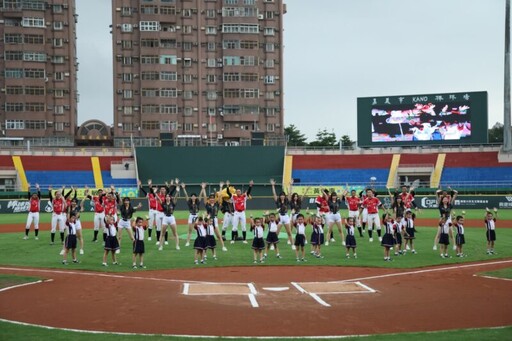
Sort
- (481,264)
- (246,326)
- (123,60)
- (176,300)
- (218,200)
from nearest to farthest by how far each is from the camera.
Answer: (246,326)
(176,300)
(481,264)
(218,200)
(123,60)

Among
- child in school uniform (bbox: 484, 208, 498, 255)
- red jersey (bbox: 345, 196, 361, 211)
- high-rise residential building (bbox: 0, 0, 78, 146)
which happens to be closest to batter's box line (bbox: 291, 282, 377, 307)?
child in school uniform (bbox: 484, 208, 498, 255)

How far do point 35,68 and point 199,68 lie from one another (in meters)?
23.3

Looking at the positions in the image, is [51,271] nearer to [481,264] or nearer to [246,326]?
[246,326]

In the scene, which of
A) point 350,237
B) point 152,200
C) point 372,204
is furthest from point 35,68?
point 350,237

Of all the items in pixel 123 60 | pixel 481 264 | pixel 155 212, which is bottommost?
pixel 481 264

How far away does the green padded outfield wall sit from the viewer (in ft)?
220

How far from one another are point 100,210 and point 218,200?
5509mm

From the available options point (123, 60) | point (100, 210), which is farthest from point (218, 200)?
point (123, 60)

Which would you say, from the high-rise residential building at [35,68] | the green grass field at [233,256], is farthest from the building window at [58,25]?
the green grass field at [233,256]

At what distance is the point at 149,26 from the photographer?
287 ft

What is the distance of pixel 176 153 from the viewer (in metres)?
68.2

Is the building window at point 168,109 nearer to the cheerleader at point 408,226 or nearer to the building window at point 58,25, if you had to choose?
the building window at point 58,25

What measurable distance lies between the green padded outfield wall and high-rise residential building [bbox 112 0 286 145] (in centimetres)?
1662

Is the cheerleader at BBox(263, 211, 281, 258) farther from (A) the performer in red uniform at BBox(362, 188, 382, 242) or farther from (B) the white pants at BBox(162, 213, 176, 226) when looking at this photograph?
(A) the performer in red uniform at BBox(362, 188, 382, 242)
